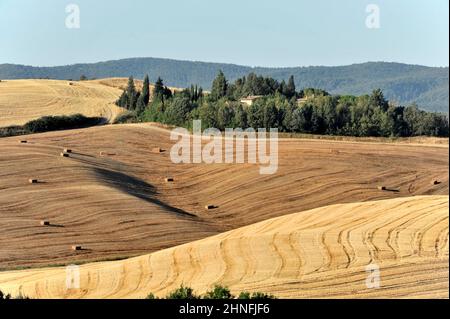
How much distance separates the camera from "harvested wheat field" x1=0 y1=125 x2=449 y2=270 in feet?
138

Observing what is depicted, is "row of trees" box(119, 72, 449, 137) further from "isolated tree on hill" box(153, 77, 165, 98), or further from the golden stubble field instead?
"isolated tree on hill" box(153, 77, 165, 98)

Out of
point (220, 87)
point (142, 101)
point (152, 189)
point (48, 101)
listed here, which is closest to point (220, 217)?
point (152, 189)

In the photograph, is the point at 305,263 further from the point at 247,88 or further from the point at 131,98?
the point at 247,88

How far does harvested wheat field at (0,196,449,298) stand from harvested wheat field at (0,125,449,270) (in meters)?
5.69

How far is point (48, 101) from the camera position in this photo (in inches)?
3602

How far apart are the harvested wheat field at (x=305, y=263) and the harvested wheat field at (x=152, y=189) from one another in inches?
224

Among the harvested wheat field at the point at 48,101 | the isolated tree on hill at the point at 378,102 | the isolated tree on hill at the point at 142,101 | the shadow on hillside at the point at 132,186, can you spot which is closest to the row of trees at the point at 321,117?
the isolated tree on hill at the point at 378,102

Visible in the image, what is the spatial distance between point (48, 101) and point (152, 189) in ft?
130

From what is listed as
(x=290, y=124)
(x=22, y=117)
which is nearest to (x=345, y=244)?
(x=290, y=124)

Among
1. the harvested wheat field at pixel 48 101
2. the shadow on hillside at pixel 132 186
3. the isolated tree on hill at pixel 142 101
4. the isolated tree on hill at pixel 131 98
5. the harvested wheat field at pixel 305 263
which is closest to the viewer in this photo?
the harvested wheat field at pixel 305 263

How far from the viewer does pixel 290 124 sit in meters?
72.9

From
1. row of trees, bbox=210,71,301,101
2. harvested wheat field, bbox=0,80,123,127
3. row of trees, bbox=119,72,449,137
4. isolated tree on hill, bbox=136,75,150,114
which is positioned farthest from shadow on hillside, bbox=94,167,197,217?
row of trees, bbox=210,71,301,101

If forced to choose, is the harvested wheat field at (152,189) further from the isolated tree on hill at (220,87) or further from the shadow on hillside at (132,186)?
the isolated tree on hill at (220,87)

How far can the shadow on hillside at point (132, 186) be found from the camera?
5094 centimetres
